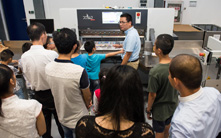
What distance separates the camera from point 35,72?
1573 mm

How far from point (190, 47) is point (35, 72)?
8.95 ft

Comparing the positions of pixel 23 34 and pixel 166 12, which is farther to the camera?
pixel 23 34

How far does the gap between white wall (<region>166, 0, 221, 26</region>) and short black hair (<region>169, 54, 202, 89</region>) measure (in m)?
3.36

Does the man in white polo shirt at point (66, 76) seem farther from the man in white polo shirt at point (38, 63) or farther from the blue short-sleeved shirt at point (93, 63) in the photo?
the blue short-sleeved shirt at point (93, 63)

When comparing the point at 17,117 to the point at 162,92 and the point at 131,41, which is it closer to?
the point at 162,92

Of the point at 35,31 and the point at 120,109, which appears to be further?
the point at 35,31

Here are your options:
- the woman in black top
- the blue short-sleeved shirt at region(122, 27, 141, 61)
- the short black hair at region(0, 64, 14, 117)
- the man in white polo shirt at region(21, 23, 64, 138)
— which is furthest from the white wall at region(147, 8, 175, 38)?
the short black hair at region(0, 64, 14, 117)

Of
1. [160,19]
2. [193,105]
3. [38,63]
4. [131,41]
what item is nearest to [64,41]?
[38,63]

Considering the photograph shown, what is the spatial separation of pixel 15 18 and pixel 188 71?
17.3 feet

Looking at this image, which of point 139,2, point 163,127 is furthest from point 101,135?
point 139,2

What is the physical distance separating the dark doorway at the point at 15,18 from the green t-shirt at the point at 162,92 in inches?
184

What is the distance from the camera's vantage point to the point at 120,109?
81cm

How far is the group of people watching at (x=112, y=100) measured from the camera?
32.4 inches

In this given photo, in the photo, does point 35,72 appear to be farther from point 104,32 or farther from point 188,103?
point 104,32
